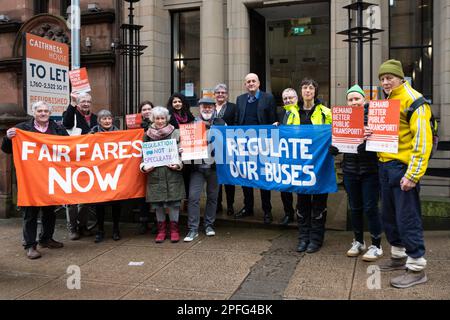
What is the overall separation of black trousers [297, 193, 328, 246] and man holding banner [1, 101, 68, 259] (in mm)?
3317

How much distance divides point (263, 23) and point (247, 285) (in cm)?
919

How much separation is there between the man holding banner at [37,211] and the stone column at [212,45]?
17.8ft

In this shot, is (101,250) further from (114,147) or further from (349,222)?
(349,222)

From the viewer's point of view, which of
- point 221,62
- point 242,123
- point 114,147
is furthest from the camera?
point 221,62

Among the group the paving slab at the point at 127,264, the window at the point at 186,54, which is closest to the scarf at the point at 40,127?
the paving slab at the point at 127,264

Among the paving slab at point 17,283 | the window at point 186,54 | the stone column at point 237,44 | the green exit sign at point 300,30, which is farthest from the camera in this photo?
the green exit sign at point 300,30

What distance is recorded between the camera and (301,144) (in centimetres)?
597

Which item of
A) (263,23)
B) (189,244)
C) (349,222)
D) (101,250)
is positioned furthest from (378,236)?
(263,23)

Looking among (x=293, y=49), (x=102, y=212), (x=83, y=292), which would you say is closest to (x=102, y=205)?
(x=102, y=212)

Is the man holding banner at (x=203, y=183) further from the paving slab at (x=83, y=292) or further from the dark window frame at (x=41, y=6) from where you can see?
the dark window frame at (x=41, y=6)

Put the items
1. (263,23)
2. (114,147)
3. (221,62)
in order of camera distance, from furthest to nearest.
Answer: (263,23) → (221,62) → (114,147)

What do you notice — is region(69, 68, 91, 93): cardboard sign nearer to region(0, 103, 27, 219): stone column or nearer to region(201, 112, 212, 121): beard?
region(0, 103, 27, 219): stone column

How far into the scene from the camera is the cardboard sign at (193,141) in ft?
20.5

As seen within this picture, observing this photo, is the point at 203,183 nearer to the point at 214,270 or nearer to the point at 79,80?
the point at 214,270
